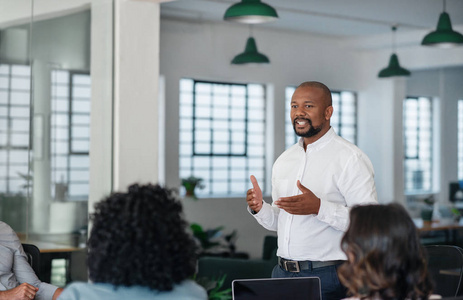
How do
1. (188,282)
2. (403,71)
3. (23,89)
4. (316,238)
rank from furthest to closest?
(403,71)
(23,89)
(316,238)
(188,282)

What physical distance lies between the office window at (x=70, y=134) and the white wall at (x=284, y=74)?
13.7ft

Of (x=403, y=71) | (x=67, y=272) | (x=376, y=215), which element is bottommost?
(x=67, y=272)

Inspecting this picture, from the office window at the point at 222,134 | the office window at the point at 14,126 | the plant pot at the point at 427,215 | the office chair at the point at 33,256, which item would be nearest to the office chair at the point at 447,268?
the office chair at the point at 33,256

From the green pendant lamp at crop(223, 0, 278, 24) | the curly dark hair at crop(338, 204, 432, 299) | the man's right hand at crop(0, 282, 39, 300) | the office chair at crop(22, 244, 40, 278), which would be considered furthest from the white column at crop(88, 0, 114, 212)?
the curly dark hair at crop(338, 204, 432, 299)

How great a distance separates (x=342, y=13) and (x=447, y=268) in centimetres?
607

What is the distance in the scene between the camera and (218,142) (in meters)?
9.45

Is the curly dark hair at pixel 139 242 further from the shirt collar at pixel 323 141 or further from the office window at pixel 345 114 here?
the office window at pixel 345 114

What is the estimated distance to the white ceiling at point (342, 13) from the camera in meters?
7.88

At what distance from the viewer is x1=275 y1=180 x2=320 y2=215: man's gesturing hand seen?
→ 2.73 metres

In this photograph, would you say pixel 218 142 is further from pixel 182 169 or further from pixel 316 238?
pixel 316 238

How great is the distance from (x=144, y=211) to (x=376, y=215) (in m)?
0.58

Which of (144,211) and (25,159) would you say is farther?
(25,159)

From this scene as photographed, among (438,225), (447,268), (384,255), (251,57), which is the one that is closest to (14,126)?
(447,268)

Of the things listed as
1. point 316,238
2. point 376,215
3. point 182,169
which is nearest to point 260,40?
point 182,169
